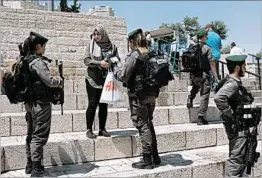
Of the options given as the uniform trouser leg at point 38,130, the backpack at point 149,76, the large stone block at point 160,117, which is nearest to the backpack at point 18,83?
the uniform trouser leg at point 38,130

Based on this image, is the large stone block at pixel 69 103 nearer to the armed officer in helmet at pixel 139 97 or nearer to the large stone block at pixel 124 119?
the large stone block at pixel 124 119

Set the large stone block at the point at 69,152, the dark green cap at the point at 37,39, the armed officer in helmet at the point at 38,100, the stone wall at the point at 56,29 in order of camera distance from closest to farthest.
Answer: the armed officer in helmet at the point at 38,100 < the dark green cap at the point at 37,39 < the large stone block at the point at 69,152 < the stone wall at the point at 56,29

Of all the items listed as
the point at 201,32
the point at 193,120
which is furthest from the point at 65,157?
the point at 201,32


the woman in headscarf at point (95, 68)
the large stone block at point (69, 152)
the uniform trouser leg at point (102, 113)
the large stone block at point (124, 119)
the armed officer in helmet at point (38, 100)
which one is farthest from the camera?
the large stone block at point (124, 119)

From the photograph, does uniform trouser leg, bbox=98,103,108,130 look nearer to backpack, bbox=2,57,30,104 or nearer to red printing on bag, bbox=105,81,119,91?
red printing on bag, bbox=105,81,119,91

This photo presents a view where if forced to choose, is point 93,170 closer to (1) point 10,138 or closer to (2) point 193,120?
(1) point 10,138

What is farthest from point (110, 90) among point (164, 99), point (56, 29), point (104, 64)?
point (56, 29)

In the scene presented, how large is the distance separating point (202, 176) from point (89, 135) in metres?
1.66

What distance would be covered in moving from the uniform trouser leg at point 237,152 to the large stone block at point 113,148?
1.47 m

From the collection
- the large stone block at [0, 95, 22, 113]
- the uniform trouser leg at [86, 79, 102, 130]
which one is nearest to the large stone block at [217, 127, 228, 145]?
the uniform trouser leg at [86, 79, 102, 130]

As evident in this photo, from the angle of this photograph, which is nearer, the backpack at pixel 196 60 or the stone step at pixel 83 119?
the stone step at pixel 83 119

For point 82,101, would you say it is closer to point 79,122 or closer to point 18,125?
point 79,122

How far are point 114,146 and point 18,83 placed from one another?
1689 millimetres

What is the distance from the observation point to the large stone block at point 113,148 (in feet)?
15.7
